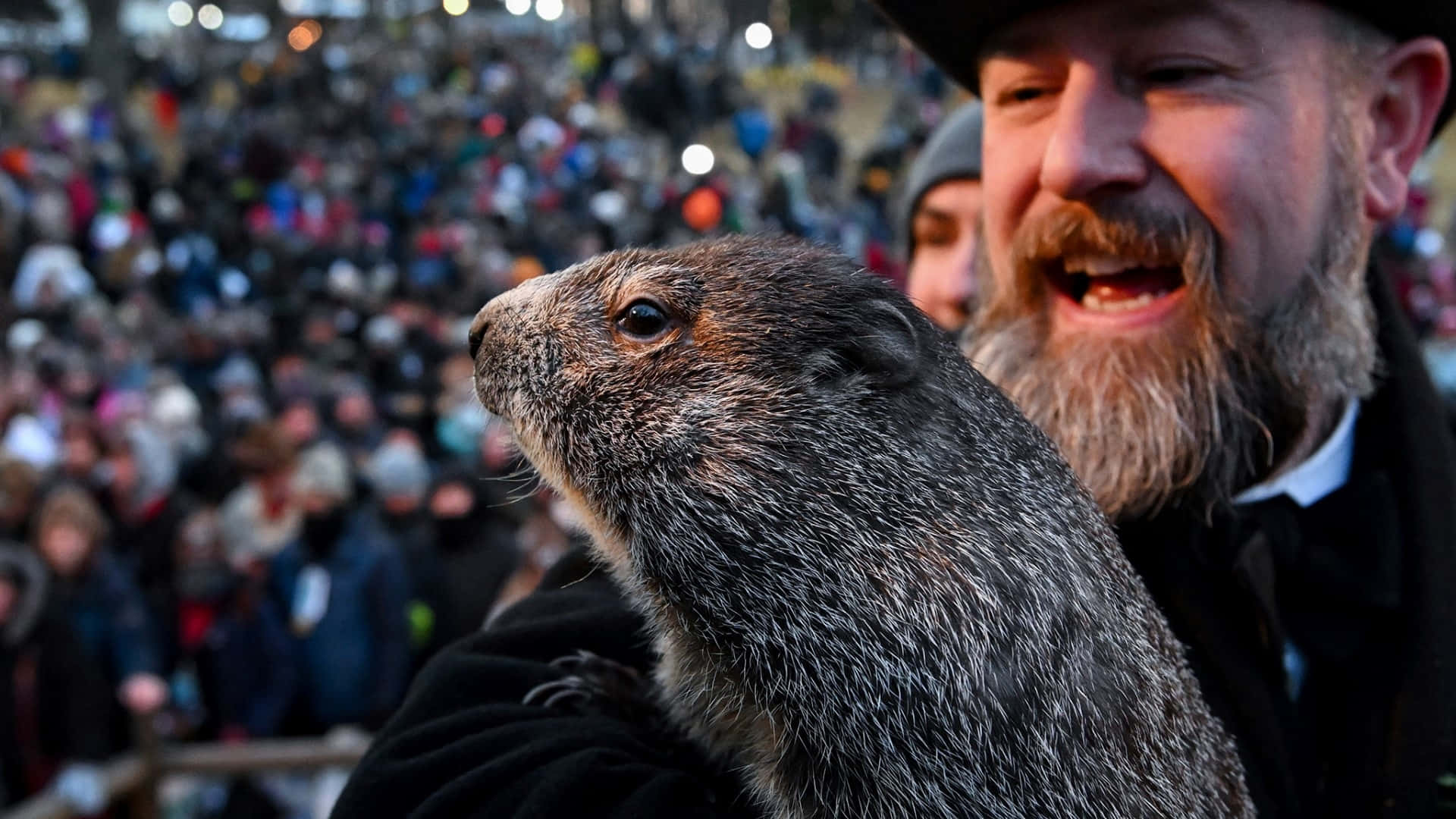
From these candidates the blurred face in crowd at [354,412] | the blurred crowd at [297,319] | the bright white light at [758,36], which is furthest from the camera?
the bright white light at [758,36]

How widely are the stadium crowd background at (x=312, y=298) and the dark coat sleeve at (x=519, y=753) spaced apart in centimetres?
28

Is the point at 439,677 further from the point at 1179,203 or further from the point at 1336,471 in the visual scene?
the point at 1336,471

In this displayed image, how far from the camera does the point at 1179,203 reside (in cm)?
219

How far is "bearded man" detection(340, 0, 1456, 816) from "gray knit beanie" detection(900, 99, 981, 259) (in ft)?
6.15

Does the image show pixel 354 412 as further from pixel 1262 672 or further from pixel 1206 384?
pixel 1262 672

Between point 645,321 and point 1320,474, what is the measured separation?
132 centimetres

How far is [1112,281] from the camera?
2355 mm

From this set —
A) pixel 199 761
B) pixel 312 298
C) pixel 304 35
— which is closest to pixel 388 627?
pixel 199 761

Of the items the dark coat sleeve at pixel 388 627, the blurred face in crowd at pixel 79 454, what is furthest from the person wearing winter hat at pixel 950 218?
the blurred face in crowd at pixel 79 454

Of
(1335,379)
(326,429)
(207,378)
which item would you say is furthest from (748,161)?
(1335,379)

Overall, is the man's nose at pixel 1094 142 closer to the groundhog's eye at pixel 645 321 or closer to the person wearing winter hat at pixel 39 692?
the groundhog's eye at pixel 645 321

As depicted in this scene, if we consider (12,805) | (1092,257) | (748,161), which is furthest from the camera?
(748,161)

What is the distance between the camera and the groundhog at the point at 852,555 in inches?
72.7

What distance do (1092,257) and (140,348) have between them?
11301 mm
